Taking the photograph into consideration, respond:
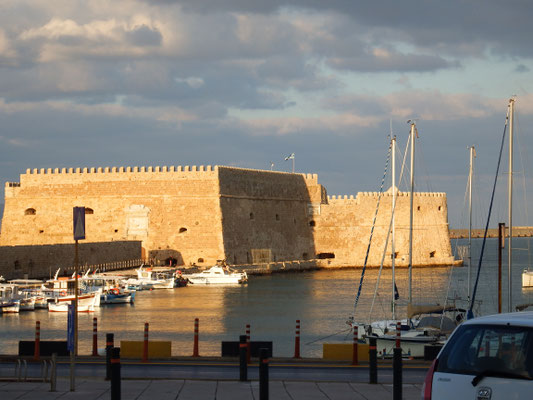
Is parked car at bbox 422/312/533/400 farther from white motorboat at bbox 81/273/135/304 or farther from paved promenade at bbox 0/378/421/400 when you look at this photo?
white motorboat at bbox 81/273/135/304

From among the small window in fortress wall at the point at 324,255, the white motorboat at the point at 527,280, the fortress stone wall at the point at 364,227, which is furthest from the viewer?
the small window in fortress wall at the point at 324,255

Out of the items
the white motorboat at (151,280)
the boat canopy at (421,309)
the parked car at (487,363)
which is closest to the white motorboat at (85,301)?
the white motorboat at (151,280)

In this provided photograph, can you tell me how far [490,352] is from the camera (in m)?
4.84

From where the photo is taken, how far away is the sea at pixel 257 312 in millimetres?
22281

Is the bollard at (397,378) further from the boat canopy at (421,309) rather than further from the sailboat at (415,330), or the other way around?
the boat canopy at (421,309)

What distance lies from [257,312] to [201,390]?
A: 21483mm

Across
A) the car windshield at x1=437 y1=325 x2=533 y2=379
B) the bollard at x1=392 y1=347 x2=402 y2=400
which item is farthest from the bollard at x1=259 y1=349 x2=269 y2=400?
the car windshield at x1=437 y1=325 x2=533 y2=379

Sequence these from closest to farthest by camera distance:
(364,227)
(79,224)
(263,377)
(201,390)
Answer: (263,377)
(201,390)
(79,224)
(364,227)

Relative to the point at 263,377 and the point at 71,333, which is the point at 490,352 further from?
the point at 71,333

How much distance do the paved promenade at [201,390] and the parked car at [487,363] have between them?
3.39 meters

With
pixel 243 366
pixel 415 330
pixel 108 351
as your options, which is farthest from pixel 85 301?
pixel 243 366

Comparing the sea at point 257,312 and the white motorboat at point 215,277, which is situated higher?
the white motorboat at point 215,277

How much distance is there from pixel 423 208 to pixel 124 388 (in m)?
44.6

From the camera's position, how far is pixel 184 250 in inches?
1756
